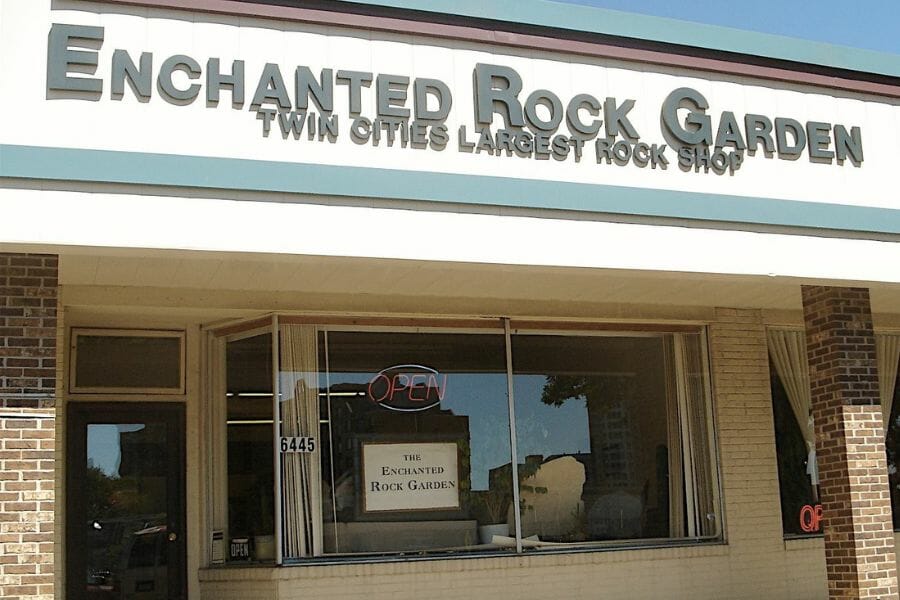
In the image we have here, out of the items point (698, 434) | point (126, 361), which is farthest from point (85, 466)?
point (698, 434)

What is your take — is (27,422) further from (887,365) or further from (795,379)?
(887,365)

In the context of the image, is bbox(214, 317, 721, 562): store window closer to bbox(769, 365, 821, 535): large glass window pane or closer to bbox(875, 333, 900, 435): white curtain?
bbox(769, 365, 821, 535): large glass window pane

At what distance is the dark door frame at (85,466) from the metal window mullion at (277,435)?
3.45 feet

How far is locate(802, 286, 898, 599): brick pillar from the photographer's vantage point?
952 cm

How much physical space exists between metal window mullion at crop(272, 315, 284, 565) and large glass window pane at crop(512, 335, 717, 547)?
7.65ft

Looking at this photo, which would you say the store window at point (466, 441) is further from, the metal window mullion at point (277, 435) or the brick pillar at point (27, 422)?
the brick pillar at point (27, 422)

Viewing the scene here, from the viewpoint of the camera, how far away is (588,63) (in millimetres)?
8766

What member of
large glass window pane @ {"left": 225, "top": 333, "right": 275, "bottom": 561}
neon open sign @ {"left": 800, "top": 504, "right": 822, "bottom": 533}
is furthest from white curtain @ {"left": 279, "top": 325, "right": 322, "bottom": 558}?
neon open sign @ {"left": 800, "top": 504, "right": 822, "bottom": 533}

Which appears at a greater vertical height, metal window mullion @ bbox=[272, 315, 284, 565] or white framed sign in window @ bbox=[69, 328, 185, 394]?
white framed sign in window @ bbox=[69, 328, 185, 394]

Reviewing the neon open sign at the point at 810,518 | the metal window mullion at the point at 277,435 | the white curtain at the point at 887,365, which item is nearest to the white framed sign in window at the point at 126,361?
the metal window mullion at the point at 277,435

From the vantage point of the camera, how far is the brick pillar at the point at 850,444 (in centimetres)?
952

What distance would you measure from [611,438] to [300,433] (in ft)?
10.6

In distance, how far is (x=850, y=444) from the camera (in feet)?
31.6

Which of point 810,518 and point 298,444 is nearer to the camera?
point 298,444
